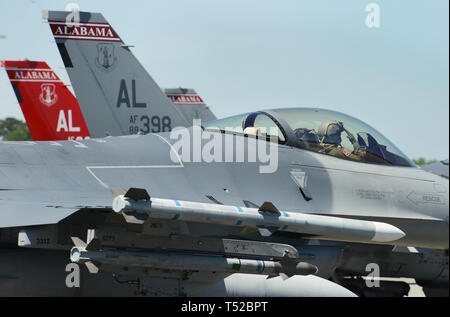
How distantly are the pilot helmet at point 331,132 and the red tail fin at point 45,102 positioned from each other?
11.4 m

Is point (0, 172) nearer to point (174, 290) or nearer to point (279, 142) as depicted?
point (174, 290)

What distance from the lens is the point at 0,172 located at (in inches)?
254

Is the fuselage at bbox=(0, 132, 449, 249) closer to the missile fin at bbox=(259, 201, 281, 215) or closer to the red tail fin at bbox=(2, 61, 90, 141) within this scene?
the missile fin at bbox=(259, 201, 281, 215)

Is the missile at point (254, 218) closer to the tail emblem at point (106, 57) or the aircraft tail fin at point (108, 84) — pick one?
the aircraft tail fin at point (108, 84)

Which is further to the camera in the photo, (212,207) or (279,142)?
(279,142)

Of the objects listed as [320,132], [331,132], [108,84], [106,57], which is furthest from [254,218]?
[106,57]

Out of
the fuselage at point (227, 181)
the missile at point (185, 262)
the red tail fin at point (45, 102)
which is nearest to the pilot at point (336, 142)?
the fuselage at point (227, 181)

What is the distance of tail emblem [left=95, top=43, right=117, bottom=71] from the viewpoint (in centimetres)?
1505

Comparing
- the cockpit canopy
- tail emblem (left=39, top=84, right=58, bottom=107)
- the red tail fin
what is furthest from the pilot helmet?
tail emblem (left=39, top=84, right=58, bottom=107)

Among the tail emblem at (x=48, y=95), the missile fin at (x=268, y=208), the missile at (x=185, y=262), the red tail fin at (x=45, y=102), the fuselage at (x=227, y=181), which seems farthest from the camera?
the tail emblem at (x=48, y=95)

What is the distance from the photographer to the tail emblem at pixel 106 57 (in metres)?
15.1

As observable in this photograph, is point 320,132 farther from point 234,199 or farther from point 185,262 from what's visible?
point 185,262
